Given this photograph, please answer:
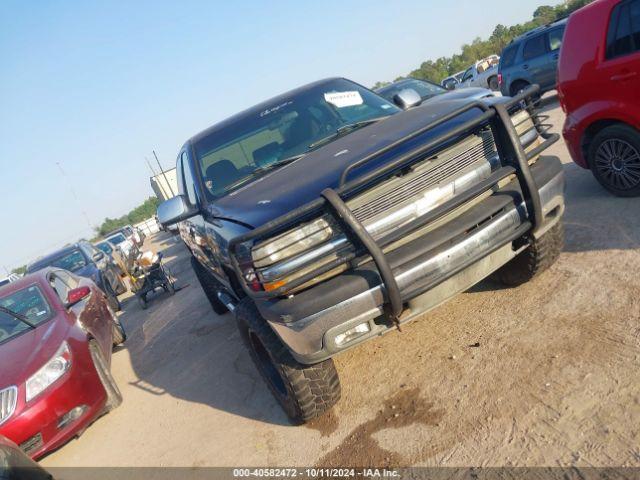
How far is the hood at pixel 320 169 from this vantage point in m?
2.75

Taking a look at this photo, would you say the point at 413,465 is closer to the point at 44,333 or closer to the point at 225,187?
the point at 225,187

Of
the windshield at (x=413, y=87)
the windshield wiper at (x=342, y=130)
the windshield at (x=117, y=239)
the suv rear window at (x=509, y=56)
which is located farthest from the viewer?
the windshield at (x=117, y=239)

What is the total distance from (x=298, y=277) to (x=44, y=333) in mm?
3154

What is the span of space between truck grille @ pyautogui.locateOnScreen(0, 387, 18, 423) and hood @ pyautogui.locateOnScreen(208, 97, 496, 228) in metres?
2.12

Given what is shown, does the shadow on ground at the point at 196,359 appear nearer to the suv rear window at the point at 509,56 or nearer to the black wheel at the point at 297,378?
the black wheel at the point at 297,378

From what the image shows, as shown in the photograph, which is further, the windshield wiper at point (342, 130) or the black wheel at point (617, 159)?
the black wheel at point (617, 159)

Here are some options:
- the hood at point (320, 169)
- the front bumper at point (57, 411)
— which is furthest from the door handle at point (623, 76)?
the front bumper at point (57, 411)

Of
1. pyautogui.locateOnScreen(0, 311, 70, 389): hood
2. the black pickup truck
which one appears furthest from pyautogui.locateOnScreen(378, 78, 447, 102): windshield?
pyautogui.locateOnScreen(0, 311, 70, 389): hood

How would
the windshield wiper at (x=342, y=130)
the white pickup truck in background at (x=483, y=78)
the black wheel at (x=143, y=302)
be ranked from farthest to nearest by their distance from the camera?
the white pickup truck in background at (x=483, y=78) < the black wheel at (x=143, y=302) < the windshield wiper at (x=342, y=130)

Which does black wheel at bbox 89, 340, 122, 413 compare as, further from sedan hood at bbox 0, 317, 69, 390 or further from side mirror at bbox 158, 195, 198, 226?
side mirror at bbox 158, 195, 198, 226

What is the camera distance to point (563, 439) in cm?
224

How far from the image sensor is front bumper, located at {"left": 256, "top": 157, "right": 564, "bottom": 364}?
2.52 metres

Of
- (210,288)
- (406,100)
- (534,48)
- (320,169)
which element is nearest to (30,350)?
(210,288)

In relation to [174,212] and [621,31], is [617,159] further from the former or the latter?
[174,212]
